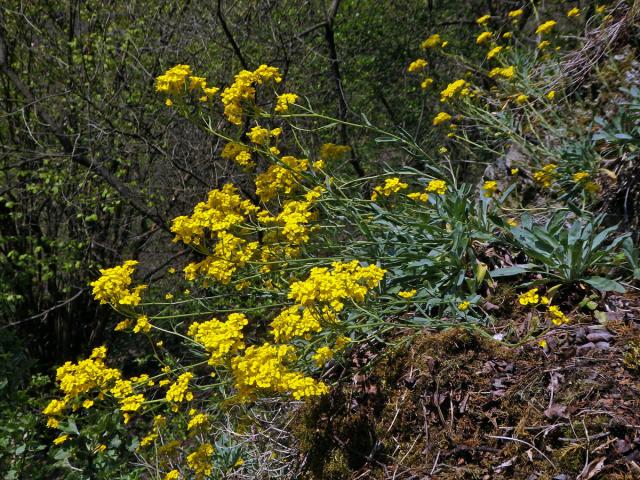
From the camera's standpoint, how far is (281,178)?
113 inches

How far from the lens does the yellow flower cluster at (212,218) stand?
2670 millimetres

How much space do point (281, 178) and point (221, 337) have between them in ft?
3.25

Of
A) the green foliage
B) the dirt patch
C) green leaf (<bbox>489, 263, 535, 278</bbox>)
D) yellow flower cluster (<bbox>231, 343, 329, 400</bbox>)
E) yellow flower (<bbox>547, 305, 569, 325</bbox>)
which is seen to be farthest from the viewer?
green leaf (<bbox>489, 263, 535, 278</bbox>)

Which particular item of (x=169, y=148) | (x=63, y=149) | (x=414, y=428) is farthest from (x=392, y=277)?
(x=63, y=149)

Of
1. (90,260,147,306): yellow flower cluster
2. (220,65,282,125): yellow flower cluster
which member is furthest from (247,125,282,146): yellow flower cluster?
(90,260,147,306): yellow flower cluster

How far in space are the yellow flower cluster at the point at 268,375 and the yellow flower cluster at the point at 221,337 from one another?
0.06m

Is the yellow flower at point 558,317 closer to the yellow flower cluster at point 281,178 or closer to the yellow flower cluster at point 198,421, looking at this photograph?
the yellow flower cluster at point 281,178

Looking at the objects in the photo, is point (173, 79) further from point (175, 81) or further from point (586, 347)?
point (586, 347)

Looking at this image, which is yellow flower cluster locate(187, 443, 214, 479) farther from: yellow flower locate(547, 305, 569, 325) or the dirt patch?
yellow flower locate(547, 305, 569, 325)

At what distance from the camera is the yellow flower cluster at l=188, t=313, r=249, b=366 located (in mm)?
2121

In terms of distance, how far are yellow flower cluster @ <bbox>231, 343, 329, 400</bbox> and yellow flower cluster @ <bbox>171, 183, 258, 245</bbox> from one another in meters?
0.72

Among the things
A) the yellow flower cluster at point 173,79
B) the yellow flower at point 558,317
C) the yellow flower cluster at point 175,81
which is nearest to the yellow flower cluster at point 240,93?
the yellow flower cluster at point 175,81

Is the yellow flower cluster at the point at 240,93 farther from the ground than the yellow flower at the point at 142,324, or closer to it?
farther from the ground

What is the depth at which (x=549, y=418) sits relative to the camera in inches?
77.9
